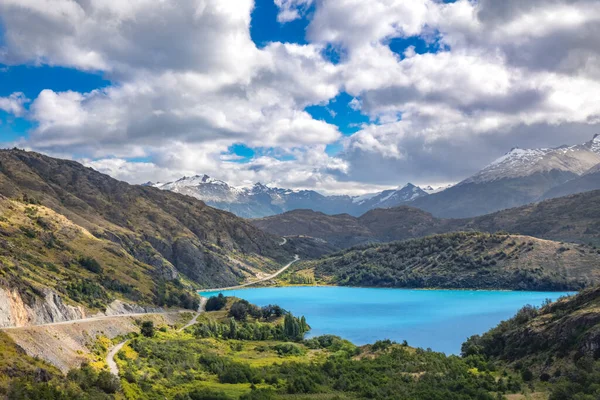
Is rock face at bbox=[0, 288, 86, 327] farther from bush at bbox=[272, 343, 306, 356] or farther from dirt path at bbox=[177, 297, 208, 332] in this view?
bush at bbox=[272, 343, 306, 356]

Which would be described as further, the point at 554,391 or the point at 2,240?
the point at 2,240

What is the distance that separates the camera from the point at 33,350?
56.5 m

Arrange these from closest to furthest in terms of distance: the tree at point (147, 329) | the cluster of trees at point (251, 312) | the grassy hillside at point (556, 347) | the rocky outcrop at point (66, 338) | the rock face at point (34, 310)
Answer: the grassy hillside at point (556, 347), the rocky outcrop at point (66, 338), the rock face at point (34, 310), the tree at point (147, 329), the cluster of trees at point (251, 312)

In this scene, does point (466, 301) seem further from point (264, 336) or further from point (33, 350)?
point (33, 350)

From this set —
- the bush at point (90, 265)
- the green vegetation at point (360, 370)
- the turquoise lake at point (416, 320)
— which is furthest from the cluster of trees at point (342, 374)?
the bush at point (90, 265)

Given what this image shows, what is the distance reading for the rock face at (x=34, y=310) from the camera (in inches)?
2591

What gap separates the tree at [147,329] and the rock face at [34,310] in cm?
1293

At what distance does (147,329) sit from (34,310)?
28569mm

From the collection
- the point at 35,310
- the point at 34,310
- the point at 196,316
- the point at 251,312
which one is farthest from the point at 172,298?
the point at 34,310

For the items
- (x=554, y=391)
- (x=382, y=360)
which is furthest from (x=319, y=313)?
(x=554, y=391)

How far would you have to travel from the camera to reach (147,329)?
9975cm

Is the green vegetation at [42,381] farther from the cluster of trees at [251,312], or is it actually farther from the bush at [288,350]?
the cluster of trees at [251,312]

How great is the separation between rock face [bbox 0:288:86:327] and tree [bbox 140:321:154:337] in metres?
12.9

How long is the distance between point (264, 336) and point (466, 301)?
107895 mm
